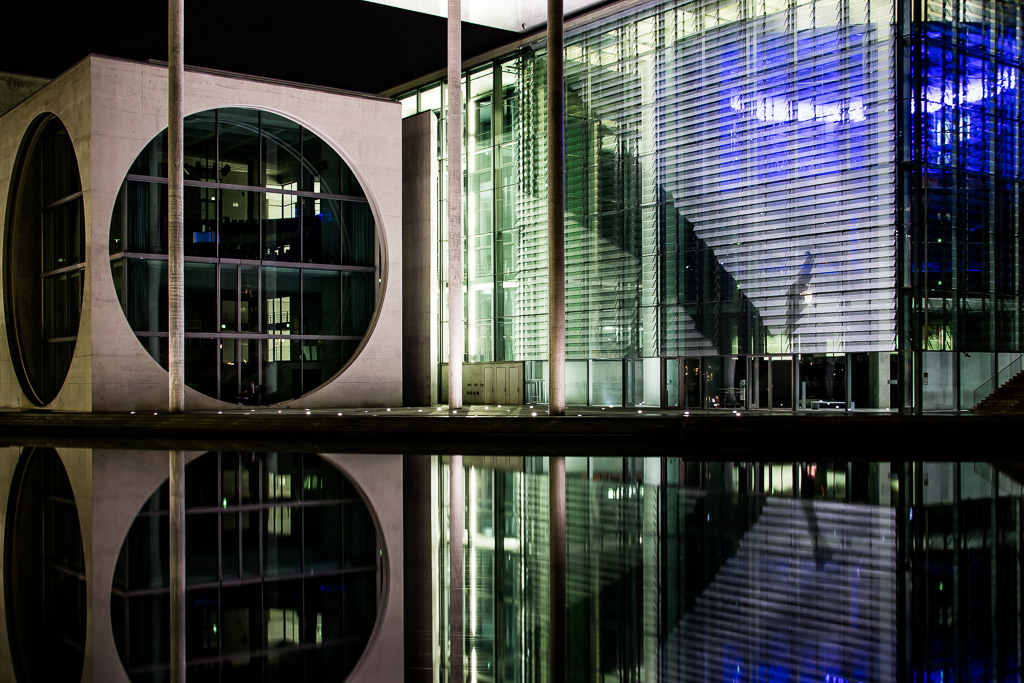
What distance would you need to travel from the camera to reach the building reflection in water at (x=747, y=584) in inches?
191

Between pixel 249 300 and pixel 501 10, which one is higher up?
pixel 501 10

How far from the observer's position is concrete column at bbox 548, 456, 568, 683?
489cm

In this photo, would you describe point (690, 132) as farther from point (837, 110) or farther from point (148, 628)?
point (148, 628)

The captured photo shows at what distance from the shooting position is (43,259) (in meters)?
31.0

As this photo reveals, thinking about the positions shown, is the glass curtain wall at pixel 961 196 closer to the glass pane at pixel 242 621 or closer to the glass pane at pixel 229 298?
the glass pane at pixel 229 298

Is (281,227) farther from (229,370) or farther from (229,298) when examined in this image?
(229,370)

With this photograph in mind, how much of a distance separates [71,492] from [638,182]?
1934cm

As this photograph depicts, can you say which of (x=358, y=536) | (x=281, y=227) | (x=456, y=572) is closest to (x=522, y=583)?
(x=456, y=572)

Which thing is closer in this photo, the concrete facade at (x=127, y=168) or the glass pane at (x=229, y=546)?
the glass pane at (x=229, y=546)

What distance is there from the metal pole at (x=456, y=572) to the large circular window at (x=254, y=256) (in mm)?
17398

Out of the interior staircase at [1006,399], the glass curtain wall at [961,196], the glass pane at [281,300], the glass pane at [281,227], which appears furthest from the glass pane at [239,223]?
the interior staircase at [1006,399]

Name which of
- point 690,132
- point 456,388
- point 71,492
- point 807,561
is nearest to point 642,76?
point 690,132

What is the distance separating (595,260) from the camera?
29719 mm

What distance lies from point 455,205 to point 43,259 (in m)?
13.0
